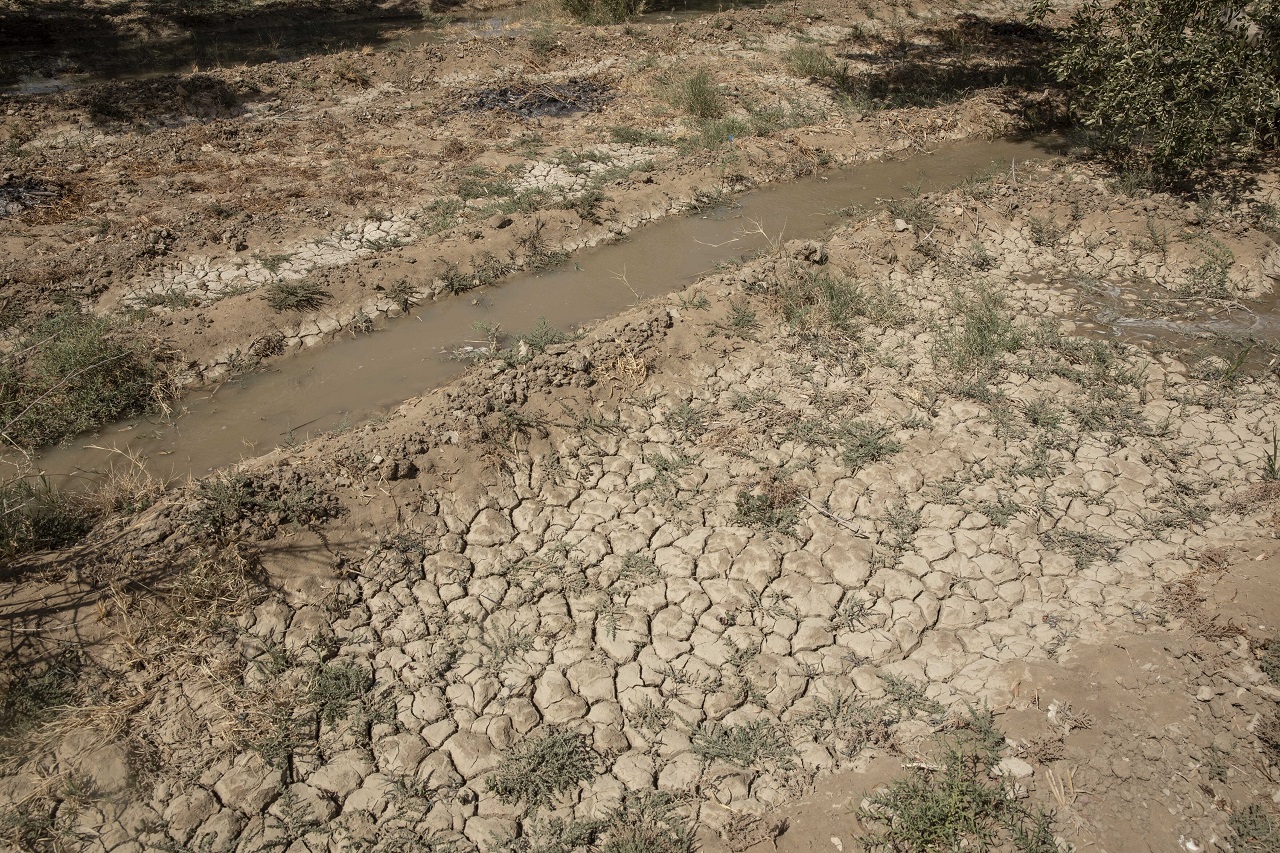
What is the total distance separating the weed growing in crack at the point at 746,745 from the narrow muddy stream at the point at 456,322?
12.3 feet

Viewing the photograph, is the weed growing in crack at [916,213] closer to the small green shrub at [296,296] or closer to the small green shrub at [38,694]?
the small green shrub at [296,296]

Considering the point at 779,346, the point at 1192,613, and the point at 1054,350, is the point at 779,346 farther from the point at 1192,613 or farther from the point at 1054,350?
the point at 1192,613

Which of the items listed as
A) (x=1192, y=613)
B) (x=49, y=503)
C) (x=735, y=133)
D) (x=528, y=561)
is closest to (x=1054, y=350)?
(x=1192, y=613)

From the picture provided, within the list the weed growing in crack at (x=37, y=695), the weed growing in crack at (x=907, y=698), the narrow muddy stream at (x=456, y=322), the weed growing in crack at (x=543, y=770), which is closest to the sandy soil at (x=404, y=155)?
the narrow muddy stream at (x=456, y=322)

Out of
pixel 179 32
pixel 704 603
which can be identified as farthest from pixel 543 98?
pixel 179 32

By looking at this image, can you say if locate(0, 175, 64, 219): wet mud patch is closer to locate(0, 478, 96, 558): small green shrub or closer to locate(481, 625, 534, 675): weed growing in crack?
locate(0, 478, 96, 558): small green shrub

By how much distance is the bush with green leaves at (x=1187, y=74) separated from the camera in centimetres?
750

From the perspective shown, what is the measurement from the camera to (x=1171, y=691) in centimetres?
378

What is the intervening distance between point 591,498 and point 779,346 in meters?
2.26

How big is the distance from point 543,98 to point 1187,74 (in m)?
8.16

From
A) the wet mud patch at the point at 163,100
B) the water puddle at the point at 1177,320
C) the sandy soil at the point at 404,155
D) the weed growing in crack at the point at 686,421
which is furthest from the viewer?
the wet mud patch at the point at 163,100

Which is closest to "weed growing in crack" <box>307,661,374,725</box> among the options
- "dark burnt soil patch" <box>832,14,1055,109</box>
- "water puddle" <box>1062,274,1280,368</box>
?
"water puddle" <box>1062,274,1280,368</box>

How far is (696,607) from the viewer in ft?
14.6

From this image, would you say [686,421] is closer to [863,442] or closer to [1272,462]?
[863,442]
